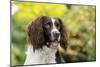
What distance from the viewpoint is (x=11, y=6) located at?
7.70 feet

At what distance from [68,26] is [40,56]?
0.53 meters

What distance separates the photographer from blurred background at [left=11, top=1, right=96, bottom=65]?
2367 millimetres

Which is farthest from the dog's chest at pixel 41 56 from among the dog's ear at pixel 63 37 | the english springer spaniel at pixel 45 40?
the dog's ear at pixel 63 37

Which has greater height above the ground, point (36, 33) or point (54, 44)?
point (36, 33)

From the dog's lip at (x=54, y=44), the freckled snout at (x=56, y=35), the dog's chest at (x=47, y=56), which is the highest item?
the freckled snout at (x=56, y=35)

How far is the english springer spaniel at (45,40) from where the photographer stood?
245 cm

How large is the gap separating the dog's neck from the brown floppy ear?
6cm

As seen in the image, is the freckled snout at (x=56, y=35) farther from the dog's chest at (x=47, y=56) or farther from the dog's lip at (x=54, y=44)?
the dog's chest at (x=47, y=56)

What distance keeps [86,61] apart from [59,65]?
1.30 ft

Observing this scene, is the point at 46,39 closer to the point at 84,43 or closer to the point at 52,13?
the point at 52,13

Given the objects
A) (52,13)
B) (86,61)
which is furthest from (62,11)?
(86,61)

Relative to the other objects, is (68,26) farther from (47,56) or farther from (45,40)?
(47,56)

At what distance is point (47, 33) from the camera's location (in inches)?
98.8

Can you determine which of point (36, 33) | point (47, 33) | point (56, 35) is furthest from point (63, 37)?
point (36, 33)
